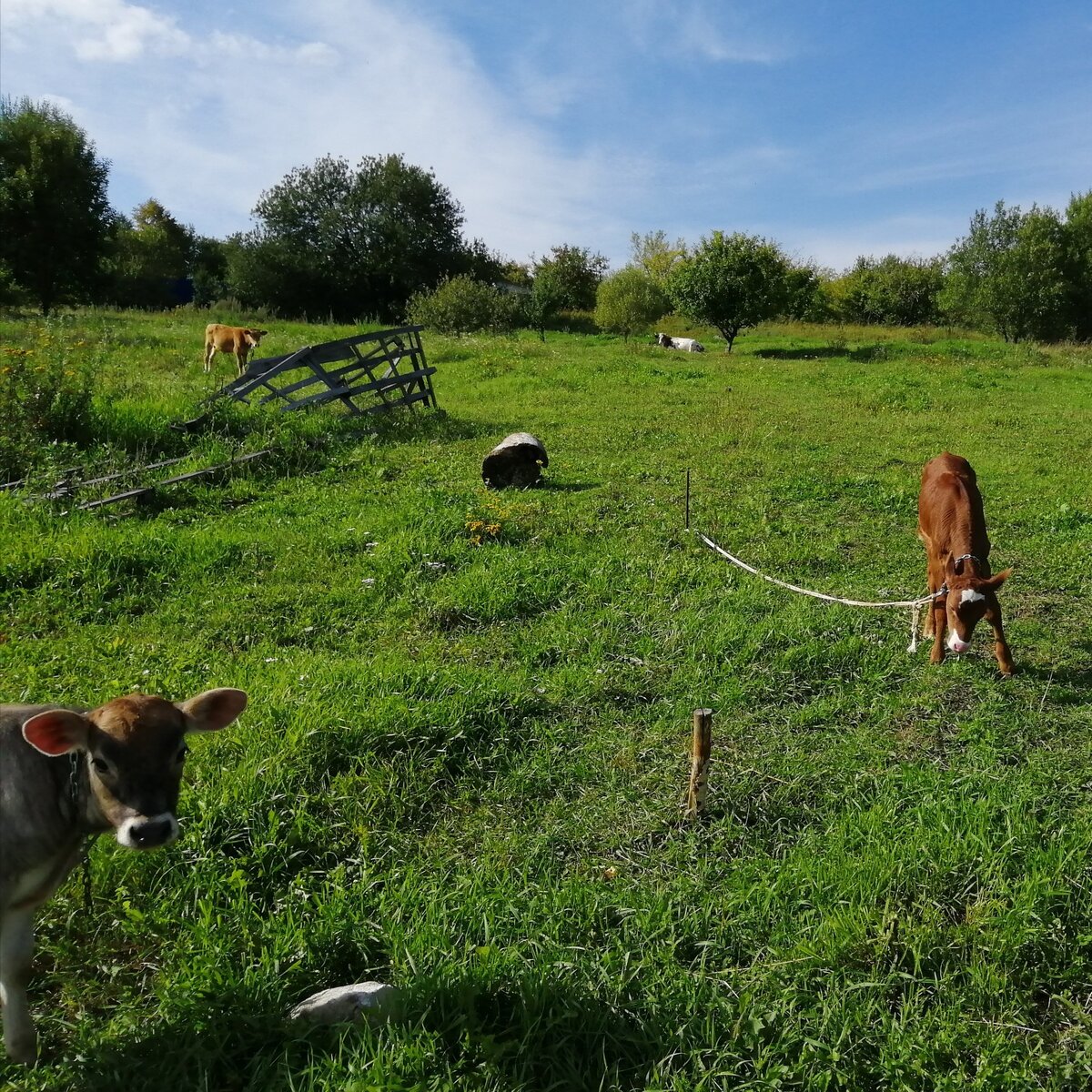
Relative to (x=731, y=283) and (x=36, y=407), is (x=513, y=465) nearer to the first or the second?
(x=36, y=407)

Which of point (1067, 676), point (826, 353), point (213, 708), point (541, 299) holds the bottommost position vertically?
point (1067, 676)

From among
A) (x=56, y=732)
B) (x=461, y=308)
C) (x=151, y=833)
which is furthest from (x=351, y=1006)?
(x=461, y=308)

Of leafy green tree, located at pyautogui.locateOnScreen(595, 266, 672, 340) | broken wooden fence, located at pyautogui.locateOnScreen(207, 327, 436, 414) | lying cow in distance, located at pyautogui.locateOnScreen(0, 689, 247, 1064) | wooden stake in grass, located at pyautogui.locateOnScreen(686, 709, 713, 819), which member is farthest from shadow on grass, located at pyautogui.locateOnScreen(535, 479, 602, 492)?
leafy green tree, located at pyautogui.locateOnScreen(595, 266, 672, 340)

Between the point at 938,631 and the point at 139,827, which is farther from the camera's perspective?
the point at 938,631

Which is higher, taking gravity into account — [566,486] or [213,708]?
[566,486]

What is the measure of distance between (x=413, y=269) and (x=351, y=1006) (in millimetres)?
43723

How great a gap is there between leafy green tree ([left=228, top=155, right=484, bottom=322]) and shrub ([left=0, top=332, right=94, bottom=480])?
108 feet

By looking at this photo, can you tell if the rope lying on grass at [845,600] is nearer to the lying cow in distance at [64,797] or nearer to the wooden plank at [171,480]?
the lying cow in distance at [64,797]

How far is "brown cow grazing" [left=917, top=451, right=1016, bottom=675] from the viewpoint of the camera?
489 centimetres

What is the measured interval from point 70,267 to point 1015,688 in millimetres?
37990

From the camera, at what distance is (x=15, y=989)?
7.87 ft

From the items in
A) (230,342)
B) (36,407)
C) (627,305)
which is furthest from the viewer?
(627,305)

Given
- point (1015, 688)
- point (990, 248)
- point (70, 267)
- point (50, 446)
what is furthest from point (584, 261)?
point (1015, 688)

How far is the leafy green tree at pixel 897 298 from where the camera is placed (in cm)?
5081
